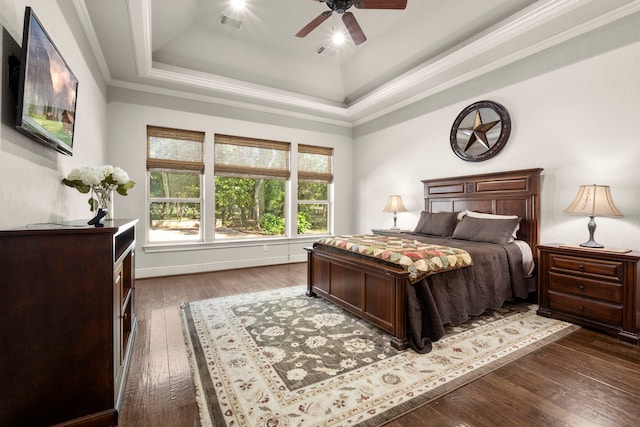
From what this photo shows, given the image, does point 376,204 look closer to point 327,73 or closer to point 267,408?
point 327,73

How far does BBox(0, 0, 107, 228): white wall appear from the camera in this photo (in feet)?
5.03

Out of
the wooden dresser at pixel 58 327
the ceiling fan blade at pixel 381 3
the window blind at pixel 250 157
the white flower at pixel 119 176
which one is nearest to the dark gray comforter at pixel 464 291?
the wooden dresser at pixel 58 327

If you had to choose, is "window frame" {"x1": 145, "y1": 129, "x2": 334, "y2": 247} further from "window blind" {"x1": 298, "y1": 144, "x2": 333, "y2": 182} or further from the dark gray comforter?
the dark gray comforter

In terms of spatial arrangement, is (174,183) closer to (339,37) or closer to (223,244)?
(223,244)

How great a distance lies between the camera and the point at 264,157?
558 cm

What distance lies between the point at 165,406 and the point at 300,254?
14.1 ft

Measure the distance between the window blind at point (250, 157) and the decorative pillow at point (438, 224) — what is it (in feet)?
9.13

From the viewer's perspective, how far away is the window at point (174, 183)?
467 cm

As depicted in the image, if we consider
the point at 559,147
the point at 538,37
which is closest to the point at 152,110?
the point at 538,37

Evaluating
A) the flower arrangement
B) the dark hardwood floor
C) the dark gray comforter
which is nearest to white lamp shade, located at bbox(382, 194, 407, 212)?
the dark gray comforter

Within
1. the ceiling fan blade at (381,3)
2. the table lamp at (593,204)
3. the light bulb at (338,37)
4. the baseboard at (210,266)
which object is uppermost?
the light bulb at (338,37)

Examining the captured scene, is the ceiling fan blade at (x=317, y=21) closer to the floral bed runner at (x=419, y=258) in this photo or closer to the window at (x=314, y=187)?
the floral bed runner at (x=419, y=258)

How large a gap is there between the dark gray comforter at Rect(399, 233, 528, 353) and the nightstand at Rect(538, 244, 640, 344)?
283mm

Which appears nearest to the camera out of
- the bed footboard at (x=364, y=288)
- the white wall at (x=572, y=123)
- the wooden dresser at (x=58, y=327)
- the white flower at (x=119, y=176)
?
the wooden dresser at (x=58, y=327)
